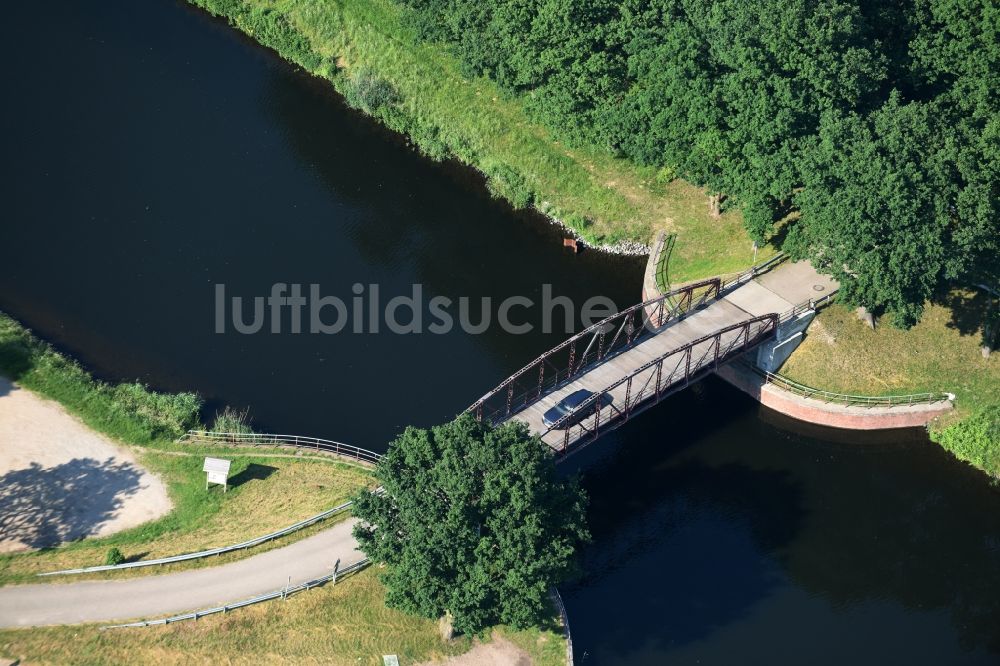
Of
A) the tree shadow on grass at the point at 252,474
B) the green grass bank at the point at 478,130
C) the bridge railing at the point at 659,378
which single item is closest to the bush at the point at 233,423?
the tree shadow on grass at the point at 252,474

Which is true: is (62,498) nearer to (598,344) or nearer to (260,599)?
(260,599)

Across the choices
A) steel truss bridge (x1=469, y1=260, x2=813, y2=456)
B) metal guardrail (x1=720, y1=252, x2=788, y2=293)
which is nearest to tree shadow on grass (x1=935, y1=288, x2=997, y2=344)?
steel truss bridge (x1=469, y1=260, x2=813, y2=456)

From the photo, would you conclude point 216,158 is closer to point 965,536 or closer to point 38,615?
point 38,615

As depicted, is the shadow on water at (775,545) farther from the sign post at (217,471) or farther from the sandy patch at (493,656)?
the sign post at (217,471)

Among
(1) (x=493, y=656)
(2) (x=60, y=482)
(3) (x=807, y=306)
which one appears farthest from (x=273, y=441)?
(3) (x=807, y=306)

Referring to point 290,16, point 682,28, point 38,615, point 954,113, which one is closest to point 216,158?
point 290,16

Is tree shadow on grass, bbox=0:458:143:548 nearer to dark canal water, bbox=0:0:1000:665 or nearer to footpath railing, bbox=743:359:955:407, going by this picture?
dark canal water, bbox=0:0:1000:665
